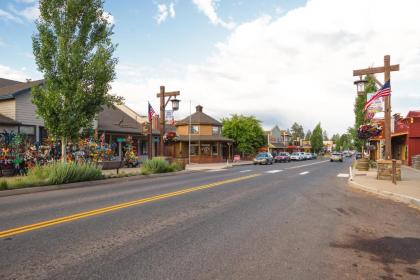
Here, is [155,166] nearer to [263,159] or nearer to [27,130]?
[27,130]

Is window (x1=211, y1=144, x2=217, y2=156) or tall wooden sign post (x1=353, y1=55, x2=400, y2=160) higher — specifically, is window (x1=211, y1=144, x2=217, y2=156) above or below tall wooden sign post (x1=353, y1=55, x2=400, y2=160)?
below

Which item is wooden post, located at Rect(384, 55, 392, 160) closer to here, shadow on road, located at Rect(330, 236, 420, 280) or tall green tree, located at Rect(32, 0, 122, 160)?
shadow on road, located at Rect(330, 236, 420, 280)

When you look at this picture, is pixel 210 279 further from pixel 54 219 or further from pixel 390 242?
pixel 54 219

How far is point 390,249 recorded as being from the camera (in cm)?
551

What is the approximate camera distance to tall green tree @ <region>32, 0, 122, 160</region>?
17016 mm

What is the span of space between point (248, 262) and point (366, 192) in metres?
10.6

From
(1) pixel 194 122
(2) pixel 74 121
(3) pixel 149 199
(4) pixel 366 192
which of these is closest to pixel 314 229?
(3) pixel 149 199

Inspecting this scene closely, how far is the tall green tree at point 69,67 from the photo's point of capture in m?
17.0

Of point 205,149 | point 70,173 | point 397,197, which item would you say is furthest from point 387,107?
point 205,149

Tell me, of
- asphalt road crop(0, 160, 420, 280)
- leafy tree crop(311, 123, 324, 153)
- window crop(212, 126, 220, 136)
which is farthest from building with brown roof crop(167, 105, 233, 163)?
leafy tree crop(311, 123, 324, 153)

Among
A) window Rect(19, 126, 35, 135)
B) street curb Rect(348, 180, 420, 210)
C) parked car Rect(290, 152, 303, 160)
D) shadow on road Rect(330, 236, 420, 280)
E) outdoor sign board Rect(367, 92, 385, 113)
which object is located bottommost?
parked car Rect(290, 152, 303, 160)

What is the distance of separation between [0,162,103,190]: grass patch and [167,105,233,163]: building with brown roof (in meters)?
31.0

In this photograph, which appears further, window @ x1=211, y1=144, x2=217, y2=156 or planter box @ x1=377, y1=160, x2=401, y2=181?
window @ x1=211, y1=144, x2=217, y2=156

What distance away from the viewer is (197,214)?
320 inches
